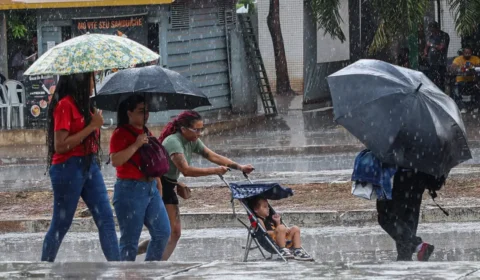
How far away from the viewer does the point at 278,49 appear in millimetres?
28875

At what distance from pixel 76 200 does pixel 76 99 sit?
2.37ft

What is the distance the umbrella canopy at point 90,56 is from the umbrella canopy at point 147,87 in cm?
20

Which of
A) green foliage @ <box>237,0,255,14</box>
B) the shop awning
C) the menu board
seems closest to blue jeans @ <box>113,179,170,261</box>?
the shop awning

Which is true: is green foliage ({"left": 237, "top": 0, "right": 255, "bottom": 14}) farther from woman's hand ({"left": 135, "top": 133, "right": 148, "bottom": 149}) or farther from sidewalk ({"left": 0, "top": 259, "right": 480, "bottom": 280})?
sidewalk ({"left": 0, "top": 259, "right": 480, "bottom": 280})

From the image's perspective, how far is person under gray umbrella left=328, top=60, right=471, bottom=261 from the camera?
319 inches

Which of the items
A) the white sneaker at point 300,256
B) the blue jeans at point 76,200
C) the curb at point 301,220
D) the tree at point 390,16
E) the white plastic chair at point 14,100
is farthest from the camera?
the white plastic chair at point 14,100

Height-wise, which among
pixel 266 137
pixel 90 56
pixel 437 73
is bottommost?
pixel 266 137

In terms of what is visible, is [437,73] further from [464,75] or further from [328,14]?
[328,14]

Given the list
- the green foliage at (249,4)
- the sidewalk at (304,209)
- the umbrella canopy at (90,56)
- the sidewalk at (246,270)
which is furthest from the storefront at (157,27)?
the sidewalk at (246,270)

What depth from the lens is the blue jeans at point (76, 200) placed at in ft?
26.1

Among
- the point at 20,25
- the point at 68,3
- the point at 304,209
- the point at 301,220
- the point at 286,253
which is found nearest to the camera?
the point at 286,253

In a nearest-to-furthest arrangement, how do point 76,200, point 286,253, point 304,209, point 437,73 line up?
point 76,200 < point 286,253 < point 304,209 < point 437,73

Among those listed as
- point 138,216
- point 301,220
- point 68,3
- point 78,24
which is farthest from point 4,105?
point 138,216

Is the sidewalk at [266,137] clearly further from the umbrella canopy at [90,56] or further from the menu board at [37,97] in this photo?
the umbrella canopy at [90,56]
